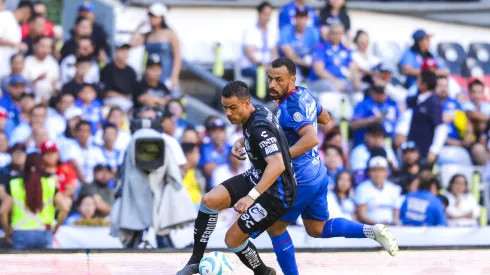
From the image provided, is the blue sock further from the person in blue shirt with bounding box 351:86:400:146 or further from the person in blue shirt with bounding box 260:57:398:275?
the person in blue shirt with bounding box 351:86:400:146

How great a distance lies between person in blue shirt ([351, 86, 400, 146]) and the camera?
47.8 feet

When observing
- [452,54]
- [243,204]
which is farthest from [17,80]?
[452,54]

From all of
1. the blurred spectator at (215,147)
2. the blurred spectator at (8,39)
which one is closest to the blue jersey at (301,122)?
the blurred spectator at (215,147)

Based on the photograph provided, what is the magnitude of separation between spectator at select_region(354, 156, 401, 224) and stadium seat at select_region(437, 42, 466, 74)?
437cm

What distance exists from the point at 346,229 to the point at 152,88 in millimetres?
5745

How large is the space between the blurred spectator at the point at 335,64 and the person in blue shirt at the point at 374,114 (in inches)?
18.4

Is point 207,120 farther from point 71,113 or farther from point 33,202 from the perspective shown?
Result: point 33,202

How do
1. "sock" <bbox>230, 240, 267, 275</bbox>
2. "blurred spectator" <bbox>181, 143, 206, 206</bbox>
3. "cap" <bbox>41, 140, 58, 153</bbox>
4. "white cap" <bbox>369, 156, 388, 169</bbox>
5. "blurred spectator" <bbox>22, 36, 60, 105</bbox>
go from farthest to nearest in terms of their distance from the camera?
"blurred spectator" <bbox>22, 36, 60, 105</bbox>
"white cap" <bbox>369, 156, 388, 169</bbox>
"blurred spectator" <bbox>181, 143, 206, 206</bbox>
"cap" <bbox>41, 140, 58, 153</bbox>
"sock" <bbox>230, 240, 267, 275</bbox>

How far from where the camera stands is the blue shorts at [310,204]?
9016 mm

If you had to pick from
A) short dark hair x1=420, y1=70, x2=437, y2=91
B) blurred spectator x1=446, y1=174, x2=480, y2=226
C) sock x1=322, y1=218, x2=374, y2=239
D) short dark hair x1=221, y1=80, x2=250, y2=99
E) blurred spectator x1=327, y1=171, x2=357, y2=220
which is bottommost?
blurred spectator x1=446, y1=174, x2=480, y2=226

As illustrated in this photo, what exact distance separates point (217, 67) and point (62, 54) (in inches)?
97.1

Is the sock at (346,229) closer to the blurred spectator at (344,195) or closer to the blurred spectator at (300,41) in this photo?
the blurred spectator at (344,195)

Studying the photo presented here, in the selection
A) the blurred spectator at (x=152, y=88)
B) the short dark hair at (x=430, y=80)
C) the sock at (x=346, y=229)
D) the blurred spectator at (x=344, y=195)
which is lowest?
the blurred spectator at (x=344, y=195)

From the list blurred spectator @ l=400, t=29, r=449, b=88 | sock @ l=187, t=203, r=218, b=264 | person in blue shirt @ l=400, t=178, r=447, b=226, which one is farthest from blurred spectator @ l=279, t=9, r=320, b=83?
sock @ l=187, t=203, r=218, b=264
